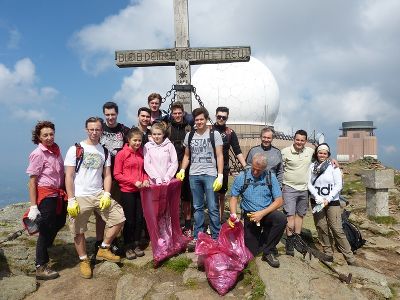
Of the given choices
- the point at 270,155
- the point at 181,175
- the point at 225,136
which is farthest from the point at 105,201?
the point at 270,155

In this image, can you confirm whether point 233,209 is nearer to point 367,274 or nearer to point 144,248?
point 144,248

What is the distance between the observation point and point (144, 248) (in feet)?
17.5

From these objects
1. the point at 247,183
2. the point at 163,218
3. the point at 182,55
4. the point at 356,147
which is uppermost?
the point at 182,55

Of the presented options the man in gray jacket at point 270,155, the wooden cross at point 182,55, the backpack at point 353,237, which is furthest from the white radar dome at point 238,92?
the man in gray jacket at point 270,155

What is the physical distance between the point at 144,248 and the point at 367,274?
323cm

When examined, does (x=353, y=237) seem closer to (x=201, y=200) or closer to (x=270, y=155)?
(x=270, y=155)

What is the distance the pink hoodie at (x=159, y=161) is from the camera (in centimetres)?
482

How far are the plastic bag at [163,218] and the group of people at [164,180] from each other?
4.9 inches

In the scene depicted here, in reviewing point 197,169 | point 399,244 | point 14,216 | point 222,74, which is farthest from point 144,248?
point 222,74

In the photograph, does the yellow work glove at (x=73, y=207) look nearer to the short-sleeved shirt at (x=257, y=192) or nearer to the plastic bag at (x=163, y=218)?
the plastic bag at (x=163, y=218)

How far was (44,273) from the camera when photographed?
4.52m

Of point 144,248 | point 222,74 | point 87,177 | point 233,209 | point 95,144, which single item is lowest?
point 144,248

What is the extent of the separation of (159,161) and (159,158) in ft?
0.14

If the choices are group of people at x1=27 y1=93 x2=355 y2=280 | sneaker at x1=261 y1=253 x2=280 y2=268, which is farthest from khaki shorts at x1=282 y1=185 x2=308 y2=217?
sneaker at x1=261 y1=253 x2=280 y2=268
